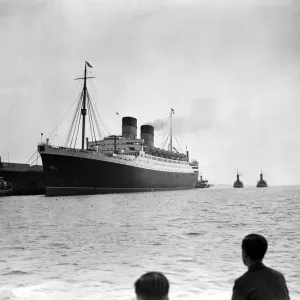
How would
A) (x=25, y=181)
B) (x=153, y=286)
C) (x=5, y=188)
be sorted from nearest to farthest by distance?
(x=153, y=286) < (x=5, y=188) < (x=25, y=181)

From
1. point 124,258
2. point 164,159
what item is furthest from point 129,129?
point 124,258

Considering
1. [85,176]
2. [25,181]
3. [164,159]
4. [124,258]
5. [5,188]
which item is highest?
[164,159]

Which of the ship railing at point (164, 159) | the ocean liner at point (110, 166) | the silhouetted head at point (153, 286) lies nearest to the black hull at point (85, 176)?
the ocean liner at point (110, 166)

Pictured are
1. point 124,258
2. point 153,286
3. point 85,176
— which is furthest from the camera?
point 85,176

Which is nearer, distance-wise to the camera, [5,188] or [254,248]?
[254,248]

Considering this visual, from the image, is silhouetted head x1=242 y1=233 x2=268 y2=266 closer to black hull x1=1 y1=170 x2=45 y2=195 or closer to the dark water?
the dark water

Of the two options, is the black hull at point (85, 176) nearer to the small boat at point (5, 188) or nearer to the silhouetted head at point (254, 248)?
the small boat at point (5, 188)

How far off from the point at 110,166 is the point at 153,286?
5212 cm

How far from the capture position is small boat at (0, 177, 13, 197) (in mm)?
54281

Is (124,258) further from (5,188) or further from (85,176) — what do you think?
(5,188)

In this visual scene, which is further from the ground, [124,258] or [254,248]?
[254,248]

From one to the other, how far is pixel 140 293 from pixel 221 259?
29.4ft

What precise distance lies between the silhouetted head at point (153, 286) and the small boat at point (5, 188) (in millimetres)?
56058

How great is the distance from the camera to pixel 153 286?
2.14 meters
